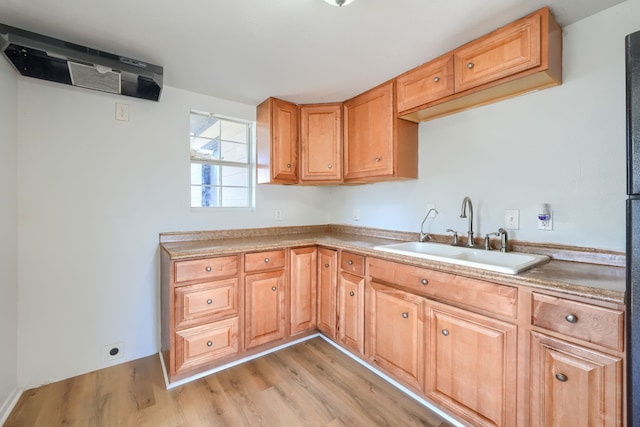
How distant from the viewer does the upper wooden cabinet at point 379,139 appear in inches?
84.5

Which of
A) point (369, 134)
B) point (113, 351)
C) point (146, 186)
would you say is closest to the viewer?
point (113, 351)

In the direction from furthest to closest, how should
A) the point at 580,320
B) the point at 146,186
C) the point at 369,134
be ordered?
the point at 369,134 → the point at 146,186 → the point at 580,320

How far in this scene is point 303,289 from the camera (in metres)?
2.40

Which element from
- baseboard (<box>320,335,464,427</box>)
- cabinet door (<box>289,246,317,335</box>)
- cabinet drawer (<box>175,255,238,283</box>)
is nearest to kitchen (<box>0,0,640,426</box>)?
cabinet drawer (<box>175,255,238,283</box>)

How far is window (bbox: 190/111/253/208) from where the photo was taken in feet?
8.15

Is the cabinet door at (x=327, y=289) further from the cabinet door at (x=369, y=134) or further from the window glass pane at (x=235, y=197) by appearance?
the window glass pane at (x=235, y=197)

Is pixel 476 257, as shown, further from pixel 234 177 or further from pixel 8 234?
pixel 8 234

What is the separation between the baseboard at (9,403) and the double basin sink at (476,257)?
7.80 feet

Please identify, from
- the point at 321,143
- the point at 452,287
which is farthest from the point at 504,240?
the point at 321,143

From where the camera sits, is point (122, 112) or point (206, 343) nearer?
point (206, 343)

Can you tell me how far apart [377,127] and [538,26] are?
43.5 inches

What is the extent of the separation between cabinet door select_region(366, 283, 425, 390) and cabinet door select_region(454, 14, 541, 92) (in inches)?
53.2

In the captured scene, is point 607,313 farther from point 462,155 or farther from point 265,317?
point 265,317

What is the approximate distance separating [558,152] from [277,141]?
2031mm
